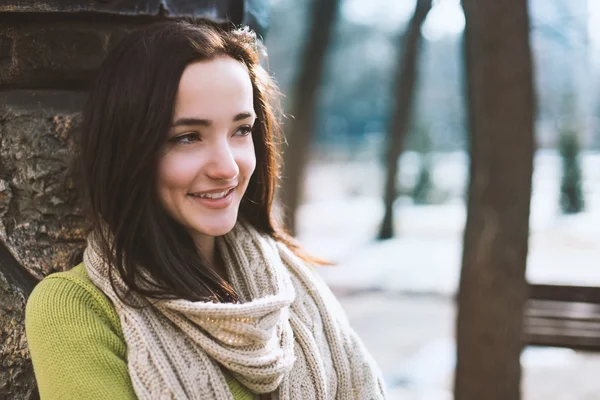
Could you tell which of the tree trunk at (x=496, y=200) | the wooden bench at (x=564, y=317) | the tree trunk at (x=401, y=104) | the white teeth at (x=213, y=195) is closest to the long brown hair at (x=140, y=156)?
Answer: the white teeth at (x=213, y=195)

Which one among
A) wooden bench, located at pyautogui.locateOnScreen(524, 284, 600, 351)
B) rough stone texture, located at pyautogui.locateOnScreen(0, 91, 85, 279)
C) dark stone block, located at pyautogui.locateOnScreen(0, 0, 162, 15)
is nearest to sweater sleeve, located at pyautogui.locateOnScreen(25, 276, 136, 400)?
rough stone texture, located at pyautogui.locateOnScreen(0, 91, 85, 279)

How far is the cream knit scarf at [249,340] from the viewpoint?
1.65 m

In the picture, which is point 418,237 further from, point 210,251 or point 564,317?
point 210,251

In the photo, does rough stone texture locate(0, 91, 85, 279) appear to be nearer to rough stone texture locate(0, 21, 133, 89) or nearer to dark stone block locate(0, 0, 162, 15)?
rough stone texture locate(0, 21, 133, 89)

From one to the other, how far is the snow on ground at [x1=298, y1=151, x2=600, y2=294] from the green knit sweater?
133 inches

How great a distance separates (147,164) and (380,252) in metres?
12.3

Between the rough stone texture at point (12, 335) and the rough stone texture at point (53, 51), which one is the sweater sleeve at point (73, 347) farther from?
the rough stone texture at point (53, 51)

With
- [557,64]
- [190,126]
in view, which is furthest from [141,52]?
[557,64]

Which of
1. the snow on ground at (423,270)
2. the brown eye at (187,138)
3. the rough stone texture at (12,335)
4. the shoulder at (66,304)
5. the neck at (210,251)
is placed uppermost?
the brown eye at (187,138)

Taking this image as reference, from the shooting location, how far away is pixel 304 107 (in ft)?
26.0

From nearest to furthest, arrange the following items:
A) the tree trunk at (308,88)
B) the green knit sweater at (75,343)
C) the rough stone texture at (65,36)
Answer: the green knit sweater at (75,343) → the rough stone texture at (65,36) → the tree trunk at (308,88)

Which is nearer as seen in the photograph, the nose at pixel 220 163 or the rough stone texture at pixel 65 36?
the nose at pixel 220 163

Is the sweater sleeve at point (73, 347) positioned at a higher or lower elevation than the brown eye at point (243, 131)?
lower

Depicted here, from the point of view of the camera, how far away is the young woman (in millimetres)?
1603
